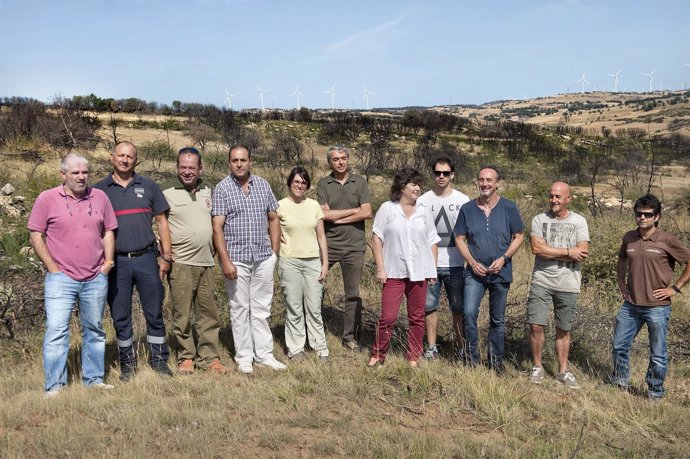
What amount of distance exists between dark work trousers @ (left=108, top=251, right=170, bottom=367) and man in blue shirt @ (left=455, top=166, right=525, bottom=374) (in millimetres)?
2637

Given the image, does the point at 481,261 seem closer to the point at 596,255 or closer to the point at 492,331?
the point at 492,331

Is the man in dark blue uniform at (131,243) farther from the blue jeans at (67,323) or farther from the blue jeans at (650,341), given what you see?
the blue jeans at (650,341)

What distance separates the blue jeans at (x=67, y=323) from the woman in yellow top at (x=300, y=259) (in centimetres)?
160

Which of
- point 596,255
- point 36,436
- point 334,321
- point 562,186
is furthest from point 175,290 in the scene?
point 596,255

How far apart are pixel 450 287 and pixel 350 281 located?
100 centimetres

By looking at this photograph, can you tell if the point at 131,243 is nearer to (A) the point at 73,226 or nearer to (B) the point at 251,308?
(A) the point at 73,226

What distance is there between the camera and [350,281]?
Result: 215 inches

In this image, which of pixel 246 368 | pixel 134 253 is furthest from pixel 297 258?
pixel 134 253

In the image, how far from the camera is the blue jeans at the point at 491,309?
4.75 metres

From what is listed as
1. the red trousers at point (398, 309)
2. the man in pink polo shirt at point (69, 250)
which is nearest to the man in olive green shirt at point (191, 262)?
the man in pink polo shirt at point (69, 250)

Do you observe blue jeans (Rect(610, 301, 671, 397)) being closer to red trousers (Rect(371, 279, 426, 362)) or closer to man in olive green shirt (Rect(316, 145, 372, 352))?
red trousers (Rect(371, 279, 426, 362))

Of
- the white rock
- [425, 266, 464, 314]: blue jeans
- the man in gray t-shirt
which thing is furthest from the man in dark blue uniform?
the white rock

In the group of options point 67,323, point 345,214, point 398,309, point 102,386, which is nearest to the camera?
point 67,323

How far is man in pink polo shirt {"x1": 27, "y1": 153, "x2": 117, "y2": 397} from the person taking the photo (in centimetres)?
402
